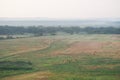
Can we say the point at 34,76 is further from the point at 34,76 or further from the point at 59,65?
the point at 59,65

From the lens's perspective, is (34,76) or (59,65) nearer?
(34,76)

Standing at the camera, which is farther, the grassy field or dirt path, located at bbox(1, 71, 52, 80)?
the grassy field

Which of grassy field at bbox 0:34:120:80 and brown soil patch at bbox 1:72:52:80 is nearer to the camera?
brown soil patch at bbox 1:72:52:80

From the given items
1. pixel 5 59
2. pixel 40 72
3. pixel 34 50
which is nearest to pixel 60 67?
pixel 40 72

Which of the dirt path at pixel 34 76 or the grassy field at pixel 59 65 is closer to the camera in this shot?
the dirt path at pixel 34 76

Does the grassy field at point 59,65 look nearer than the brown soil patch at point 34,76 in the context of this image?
No

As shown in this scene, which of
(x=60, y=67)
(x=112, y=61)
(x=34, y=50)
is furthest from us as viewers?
(x=34, y=50)

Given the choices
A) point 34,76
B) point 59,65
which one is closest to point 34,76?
point 34,76

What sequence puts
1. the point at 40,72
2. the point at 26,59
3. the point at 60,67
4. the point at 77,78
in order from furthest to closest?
the point at 26,59
the point at 60,67
the point at 40,72
the point at 77,78

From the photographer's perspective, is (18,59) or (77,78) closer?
(77,78)

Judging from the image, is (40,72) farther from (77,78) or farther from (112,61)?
(112,61)
